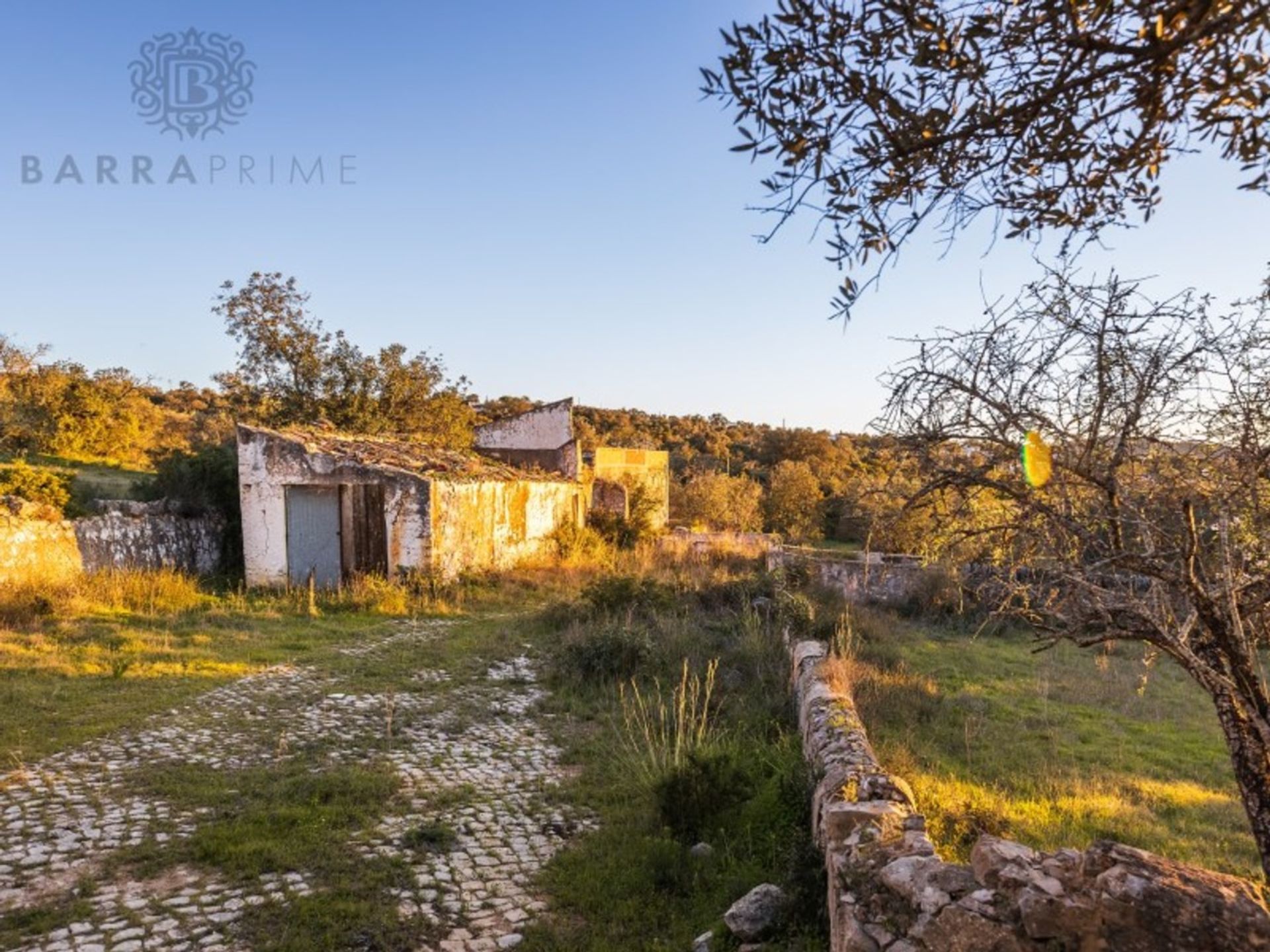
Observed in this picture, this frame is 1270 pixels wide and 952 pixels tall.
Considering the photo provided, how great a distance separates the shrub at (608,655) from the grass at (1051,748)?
7.99 ft

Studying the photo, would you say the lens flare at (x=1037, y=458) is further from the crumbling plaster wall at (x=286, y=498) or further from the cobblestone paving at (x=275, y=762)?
the crumbling plaster wall at (x=286, y=498)

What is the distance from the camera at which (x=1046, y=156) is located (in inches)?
120

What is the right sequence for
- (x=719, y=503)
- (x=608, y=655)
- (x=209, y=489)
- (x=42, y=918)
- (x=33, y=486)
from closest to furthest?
(x=42, y=918) < (x=608, y=655) < (x=33, y=486) < (x=209, y=489) < (x=719, y=503)

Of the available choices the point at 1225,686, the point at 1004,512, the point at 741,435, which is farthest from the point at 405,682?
the point at 741,435

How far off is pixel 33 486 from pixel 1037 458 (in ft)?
47.1

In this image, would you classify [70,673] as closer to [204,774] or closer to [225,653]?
[225,653]

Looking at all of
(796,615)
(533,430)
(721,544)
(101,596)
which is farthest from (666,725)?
(533,430)

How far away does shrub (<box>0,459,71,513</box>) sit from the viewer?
1197 cm

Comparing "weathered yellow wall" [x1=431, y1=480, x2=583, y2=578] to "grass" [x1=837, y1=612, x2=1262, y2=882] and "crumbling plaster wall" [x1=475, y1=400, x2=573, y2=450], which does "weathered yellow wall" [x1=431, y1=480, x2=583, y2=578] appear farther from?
"grass" [x1=837, y1=612, x2=1262, y2=882]

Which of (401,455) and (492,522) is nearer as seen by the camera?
(401,455)

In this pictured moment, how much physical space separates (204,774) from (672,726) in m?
3.77

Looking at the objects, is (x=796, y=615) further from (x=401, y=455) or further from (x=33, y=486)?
(x=33, y=486)

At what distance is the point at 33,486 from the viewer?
12102mm

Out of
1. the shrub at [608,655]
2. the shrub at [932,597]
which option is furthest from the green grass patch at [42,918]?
the shrub at [932,597]
